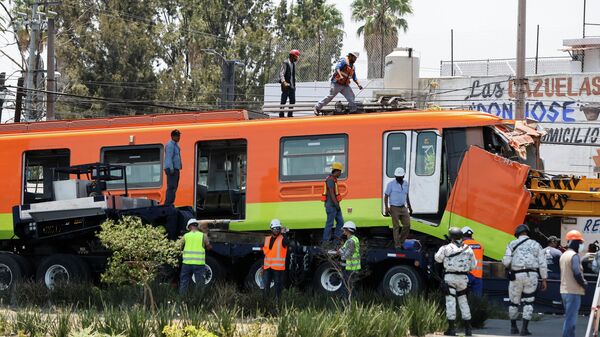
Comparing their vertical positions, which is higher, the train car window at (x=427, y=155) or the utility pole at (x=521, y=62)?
the utility pole at (x=521, y=62)

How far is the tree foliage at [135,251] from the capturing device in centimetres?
1686

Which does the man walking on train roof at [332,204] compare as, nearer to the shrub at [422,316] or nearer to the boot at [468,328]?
the shrub at [422,316]

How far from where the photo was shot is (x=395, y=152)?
20000mm

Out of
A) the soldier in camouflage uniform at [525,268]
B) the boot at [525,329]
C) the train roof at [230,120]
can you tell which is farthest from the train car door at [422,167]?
the boot at [525,329]

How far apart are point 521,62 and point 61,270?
13.7 m

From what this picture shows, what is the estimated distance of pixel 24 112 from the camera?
152ft

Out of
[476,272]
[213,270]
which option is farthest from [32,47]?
[476,272]

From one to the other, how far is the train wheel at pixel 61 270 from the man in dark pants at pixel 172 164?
2.13 metres

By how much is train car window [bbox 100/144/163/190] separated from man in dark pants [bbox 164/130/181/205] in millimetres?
1052

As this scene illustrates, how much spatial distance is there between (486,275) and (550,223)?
14.1ft

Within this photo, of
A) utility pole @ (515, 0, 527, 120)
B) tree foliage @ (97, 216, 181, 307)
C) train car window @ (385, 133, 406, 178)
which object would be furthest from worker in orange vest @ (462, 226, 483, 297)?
utility pole @ (515, 0, 527, 120)

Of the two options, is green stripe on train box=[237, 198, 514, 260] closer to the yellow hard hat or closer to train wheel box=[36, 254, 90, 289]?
the yellow hard hat

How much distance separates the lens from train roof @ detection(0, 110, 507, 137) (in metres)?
19.6

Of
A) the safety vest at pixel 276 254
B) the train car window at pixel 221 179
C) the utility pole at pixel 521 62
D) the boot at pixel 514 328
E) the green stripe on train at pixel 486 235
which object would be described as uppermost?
the utility pole at pixel 521 62
